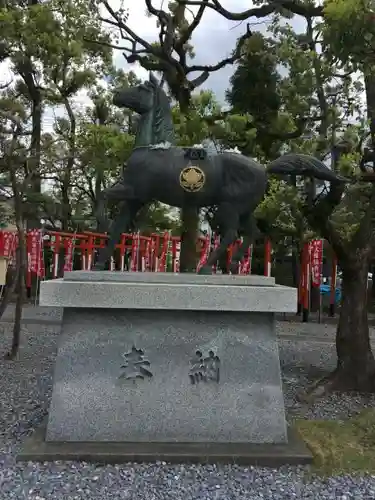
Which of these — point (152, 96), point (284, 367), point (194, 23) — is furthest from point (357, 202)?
point (152, 96)

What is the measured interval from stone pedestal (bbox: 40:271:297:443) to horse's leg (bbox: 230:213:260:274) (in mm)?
957

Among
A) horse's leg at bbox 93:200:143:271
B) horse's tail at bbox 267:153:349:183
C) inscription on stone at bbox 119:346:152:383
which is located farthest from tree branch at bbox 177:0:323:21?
inscription on stone at bbox 119:346:152:383

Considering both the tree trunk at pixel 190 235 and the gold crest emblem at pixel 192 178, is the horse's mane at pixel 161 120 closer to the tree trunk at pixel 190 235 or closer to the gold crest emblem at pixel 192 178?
the gold crest emblem at pixel 192 178

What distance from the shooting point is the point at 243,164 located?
15.1ft

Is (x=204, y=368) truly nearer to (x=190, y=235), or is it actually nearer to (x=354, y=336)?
(x=190, y=235)

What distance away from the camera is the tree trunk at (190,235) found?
16.1 ft

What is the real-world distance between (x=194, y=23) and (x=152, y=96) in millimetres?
5578

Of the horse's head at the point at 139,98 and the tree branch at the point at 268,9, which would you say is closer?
the horse's head at the point at 139,98

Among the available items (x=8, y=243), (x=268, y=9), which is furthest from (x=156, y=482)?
(x=8, y=243)

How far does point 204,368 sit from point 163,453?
0.69 m

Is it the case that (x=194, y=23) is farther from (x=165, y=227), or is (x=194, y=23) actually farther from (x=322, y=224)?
(x=165, y=227)

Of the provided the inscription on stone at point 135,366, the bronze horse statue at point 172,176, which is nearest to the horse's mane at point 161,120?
the bronze horse statue at point 172,176

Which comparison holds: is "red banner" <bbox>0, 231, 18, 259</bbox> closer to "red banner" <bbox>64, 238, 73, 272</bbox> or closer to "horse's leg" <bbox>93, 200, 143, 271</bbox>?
"red banner" <bbox>64, 238, 73, 272</bbox>

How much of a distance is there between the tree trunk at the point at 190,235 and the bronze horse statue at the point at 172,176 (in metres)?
0.18
